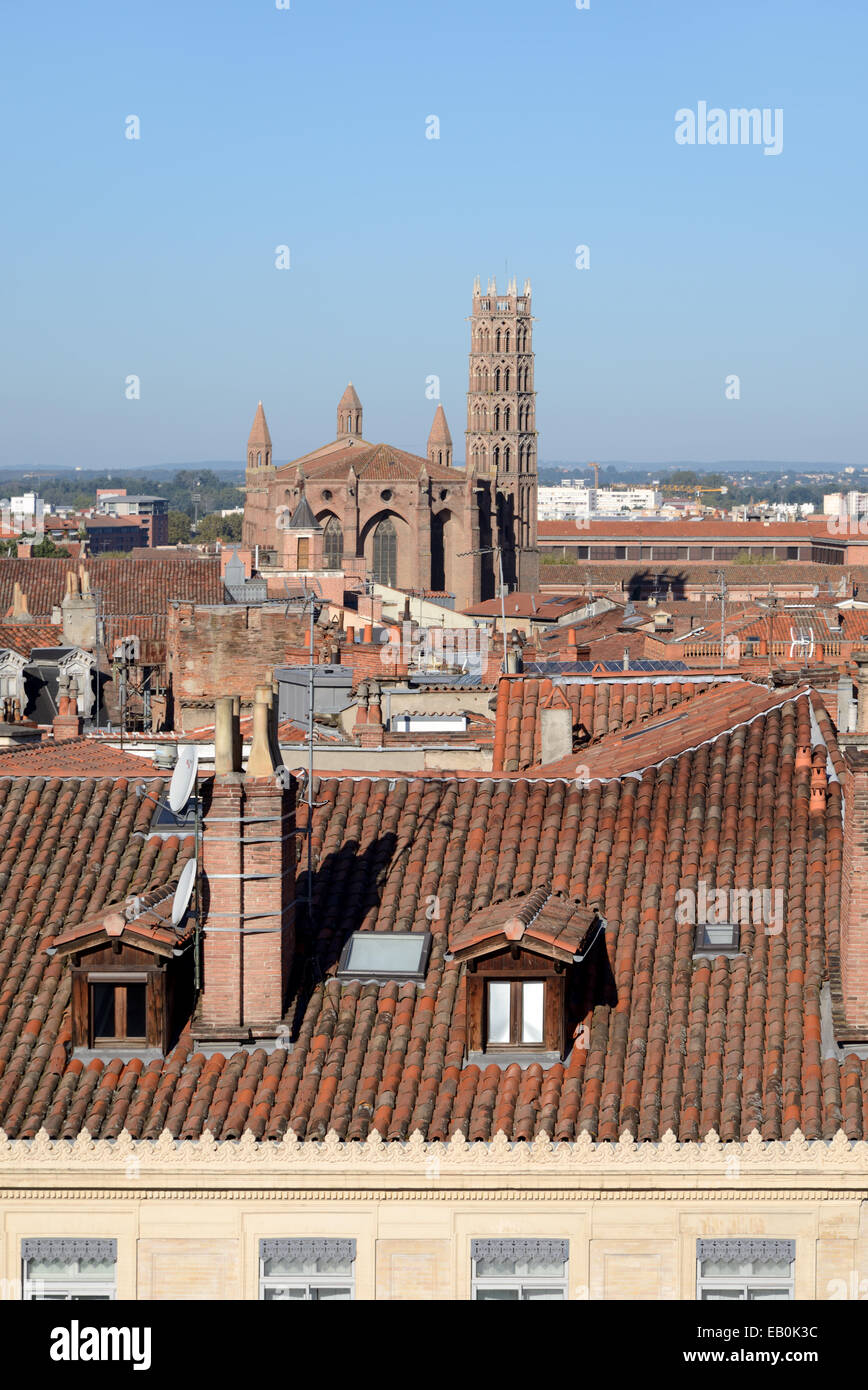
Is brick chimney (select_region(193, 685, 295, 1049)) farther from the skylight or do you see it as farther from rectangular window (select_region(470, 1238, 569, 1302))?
rectangular window (select_region(470, 1238, 569, 1302))

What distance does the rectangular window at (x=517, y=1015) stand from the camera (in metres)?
15.9

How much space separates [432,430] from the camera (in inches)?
7490

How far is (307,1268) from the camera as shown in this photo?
14.8m

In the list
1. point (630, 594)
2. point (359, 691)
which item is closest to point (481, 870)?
point (359, 691)

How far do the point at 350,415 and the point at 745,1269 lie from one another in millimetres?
180858

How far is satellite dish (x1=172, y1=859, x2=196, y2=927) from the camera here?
15.9 metres

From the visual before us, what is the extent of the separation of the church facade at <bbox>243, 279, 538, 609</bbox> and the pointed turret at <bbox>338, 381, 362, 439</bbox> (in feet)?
28.2

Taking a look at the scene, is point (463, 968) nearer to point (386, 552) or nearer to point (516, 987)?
point (516, 987)

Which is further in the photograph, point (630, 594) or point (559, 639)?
point (630, 594)

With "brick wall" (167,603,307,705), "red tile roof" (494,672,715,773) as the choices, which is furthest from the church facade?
"red tile roof" (494,672,715,773)

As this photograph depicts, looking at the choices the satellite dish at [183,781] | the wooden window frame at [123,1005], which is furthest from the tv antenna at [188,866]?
the wooden window frame at [123,1005]

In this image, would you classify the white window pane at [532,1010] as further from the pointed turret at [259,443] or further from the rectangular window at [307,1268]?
the pointed turret at [259,443]
